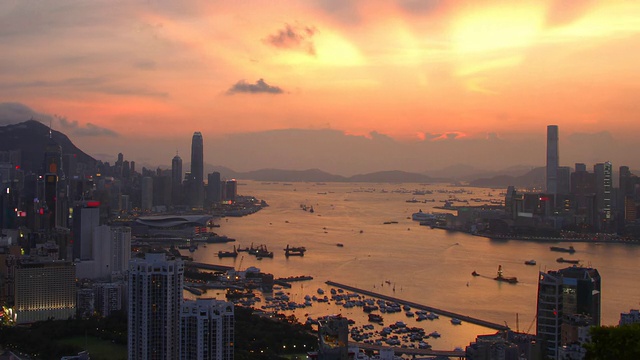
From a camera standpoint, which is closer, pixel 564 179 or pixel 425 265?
pixel 425 265

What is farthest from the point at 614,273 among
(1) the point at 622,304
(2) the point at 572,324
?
(2) the point at 572,324

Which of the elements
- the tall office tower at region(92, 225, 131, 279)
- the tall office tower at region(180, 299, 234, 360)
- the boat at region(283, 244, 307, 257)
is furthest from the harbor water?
the tall office tower at region(180, 299, 234, 360)

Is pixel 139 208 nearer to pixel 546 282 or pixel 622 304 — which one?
pixel 622 304

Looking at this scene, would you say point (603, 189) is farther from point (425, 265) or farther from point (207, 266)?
point (207, 266)

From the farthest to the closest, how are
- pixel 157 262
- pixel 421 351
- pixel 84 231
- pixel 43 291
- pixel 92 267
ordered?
pixel 84 231 → pixel 92 267 → pixel 43 291 → pixel 421 351 → pixel 157 262

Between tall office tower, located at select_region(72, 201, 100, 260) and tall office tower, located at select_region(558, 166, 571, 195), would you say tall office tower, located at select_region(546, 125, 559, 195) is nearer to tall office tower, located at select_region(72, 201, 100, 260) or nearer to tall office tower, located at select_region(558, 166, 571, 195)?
tall office tower, located at select_region(558, 166, 571, 195)

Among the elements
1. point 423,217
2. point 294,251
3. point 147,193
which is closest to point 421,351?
point 294,251

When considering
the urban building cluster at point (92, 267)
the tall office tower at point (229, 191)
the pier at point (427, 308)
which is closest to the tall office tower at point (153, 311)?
the urban building cluster at point (92, 267)
